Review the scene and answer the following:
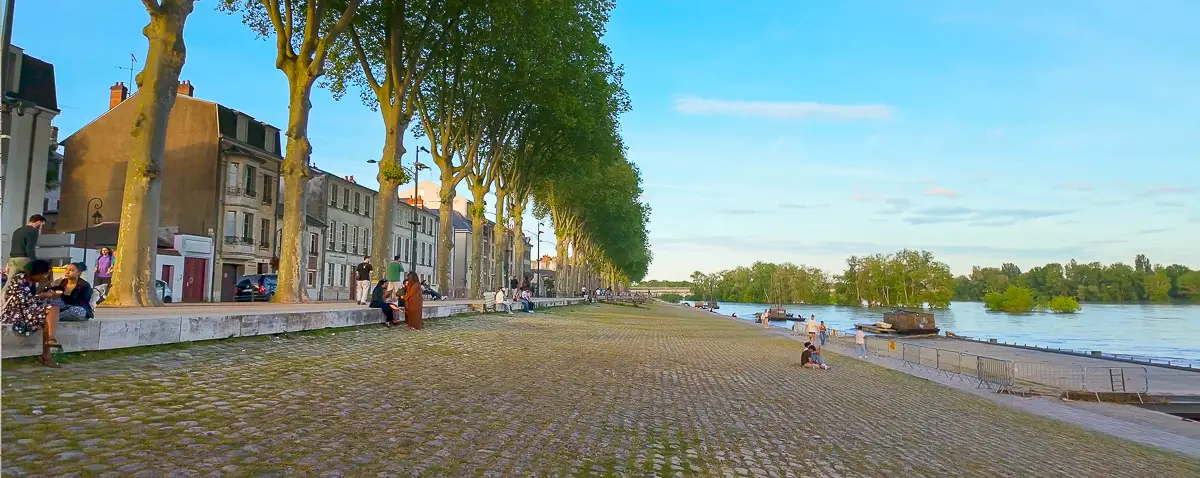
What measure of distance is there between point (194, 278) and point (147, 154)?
87.2ft

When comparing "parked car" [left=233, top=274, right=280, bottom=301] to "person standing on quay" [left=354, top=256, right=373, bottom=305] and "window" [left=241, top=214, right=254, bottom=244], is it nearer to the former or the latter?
"window" [left=241, top=214, right=254, bottom=244]

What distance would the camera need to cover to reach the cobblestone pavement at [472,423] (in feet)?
17.9

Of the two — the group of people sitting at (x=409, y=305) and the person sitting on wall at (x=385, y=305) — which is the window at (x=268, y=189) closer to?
the person sitting on wall at (x=385, y=305)

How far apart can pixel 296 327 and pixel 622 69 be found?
31921 millimetres

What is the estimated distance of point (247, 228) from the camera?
135 ft

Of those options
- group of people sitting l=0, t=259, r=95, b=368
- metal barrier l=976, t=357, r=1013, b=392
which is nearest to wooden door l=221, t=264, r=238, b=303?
group of people sitting l=0, t=259, r=95, b=368

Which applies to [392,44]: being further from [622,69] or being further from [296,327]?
[622,69]

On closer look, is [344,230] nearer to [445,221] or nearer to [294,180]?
[445,221]

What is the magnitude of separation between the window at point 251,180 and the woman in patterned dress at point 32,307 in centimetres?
3534

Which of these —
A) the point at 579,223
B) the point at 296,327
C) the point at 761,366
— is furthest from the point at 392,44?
the point at 579,223

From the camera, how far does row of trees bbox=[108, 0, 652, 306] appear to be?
13.8 m

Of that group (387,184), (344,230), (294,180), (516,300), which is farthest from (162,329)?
(344,230)

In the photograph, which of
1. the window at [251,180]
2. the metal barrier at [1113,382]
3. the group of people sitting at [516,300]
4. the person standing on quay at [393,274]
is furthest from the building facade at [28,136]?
the metal barrier at [1113,382]

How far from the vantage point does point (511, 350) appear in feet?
50.6
